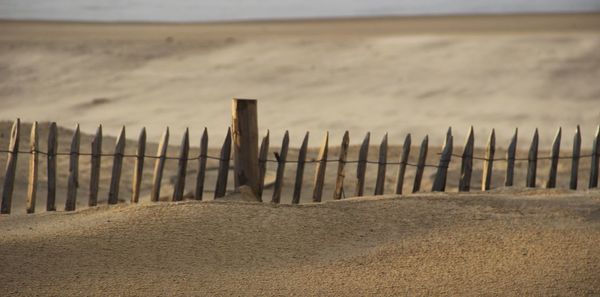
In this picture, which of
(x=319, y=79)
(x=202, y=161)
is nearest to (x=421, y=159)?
(x=202, y=161)

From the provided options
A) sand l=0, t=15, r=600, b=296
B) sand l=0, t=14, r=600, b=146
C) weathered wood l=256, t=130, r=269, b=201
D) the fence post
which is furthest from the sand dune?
sand l=0, t=14, r=600, b=146

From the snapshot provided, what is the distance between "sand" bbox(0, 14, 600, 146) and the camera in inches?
511

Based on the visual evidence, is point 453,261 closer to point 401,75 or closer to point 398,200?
point 398,200

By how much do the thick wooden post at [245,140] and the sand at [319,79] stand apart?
5475 millimetres

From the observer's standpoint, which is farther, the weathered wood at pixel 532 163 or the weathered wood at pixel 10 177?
the weathered wood at pixel 532 163

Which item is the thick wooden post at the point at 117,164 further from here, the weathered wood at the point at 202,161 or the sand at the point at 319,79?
the sand at the point at 319,79

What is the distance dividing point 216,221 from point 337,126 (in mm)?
7195

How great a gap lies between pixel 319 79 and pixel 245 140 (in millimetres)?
9234

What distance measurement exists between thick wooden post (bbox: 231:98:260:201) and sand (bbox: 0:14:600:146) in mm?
5475

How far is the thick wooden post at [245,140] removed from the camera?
6398 mm

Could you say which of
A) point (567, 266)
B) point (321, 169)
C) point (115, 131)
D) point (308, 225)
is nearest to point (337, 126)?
point (115, 131)

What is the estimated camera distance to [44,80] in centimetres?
1617

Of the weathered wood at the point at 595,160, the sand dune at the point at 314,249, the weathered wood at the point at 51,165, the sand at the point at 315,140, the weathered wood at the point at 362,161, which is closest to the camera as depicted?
the sand dune at the point at 314,249

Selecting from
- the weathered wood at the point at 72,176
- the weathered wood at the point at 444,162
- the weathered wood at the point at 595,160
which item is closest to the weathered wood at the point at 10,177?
the weathered wood at the point at 72,176
